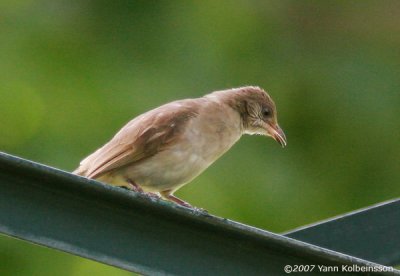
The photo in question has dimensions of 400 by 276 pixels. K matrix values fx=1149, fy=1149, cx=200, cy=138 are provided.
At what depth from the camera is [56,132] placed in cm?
820

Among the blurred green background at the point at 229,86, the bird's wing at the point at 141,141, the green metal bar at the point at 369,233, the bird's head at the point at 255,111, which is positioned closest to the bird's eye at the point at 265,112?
the bird's head at the point at 255,111

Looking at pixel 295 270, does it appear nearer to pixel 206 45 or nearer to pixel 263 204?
pixel 263 204

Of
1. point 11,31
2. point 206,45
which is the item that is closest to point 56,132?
point 11,31

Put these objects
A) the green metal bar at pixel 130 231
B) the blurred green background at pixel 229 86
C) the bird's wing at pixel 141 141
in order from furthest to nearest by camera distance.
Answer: the blurred green background at pixel 229 86 → the bird's wing at pixel 141 141 → the green metal bar at pixel 130 231

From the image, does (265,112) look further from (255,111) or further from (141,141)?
(141,141)

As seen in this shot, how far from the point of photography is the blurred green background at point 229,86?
8.30m

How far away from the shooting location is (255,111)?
6.82m

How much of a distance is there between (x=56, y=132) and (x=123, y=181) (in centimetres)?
235

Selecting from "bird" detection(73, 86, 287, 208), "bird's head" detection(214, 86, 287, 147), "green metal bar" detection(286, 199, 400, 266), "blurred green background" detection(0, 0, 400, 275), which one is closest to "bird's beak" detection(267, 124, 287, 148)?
"bird's head" detection(214, 86, 287, 147)

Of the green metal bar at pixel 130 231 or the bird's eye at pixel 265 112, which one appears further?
the bird's eye at pixel 265 112

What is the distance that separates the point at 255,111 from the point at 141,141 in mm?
1078

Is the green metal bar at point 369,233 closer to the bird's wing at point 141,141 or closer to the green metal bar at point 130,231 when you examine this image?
the green metal bar at point 130,231

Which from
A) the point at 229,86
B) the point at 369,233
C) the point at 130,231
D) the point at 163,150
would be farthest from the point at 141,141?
the point at 229,86

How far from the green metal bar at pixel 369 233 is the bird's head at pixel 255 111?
7.41ft
